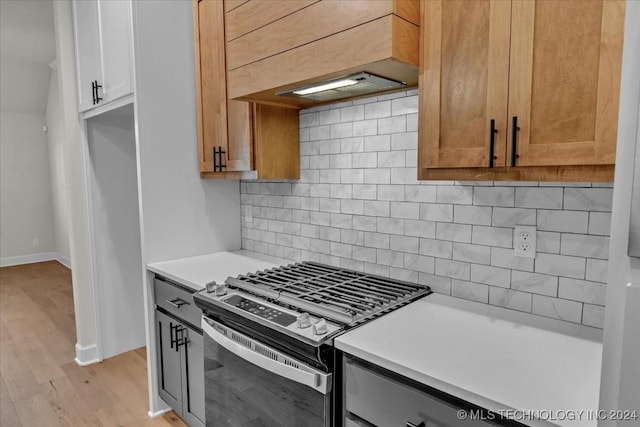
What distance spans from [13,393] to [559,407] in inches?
125

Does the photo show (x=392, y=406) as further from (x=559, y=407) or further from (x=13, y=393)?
(x=13, y=393)

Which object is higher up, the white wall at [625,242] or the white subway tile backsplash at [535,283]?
the white wall at [625,242]

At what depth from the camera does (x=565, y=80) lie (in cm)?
109

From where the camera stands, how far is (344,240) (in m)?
2.13

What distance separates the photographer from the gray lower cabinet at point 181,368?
6.68ft

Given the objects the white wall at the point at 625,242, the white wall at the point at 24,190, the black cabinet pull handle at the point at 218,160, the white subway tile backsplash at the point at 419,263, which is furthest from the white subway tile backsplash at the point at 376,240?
the white wall at the point at 24,190

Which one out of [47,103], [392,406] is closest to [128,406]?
[392,406]

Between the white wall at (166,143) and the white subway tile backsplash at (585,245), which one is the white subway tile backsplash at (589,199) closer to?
the white subway tile backsplash at (585,245)

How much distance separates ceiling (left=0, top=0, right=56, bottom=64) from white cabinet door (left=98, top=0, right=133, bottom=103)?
1797 millimetres

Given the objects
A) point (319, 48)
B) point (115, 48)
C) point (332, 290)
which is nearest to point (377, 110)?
point (319, 48)

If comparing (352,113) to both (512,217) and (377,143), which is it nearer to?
(377,143)

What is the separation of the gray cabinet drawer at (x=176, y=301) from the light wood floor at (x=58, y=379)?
73cm

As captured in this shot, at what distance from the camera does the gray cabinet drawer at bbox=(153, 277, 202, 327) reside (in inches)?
78.6

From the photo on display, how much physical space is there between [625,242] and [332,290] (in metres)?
1.14
